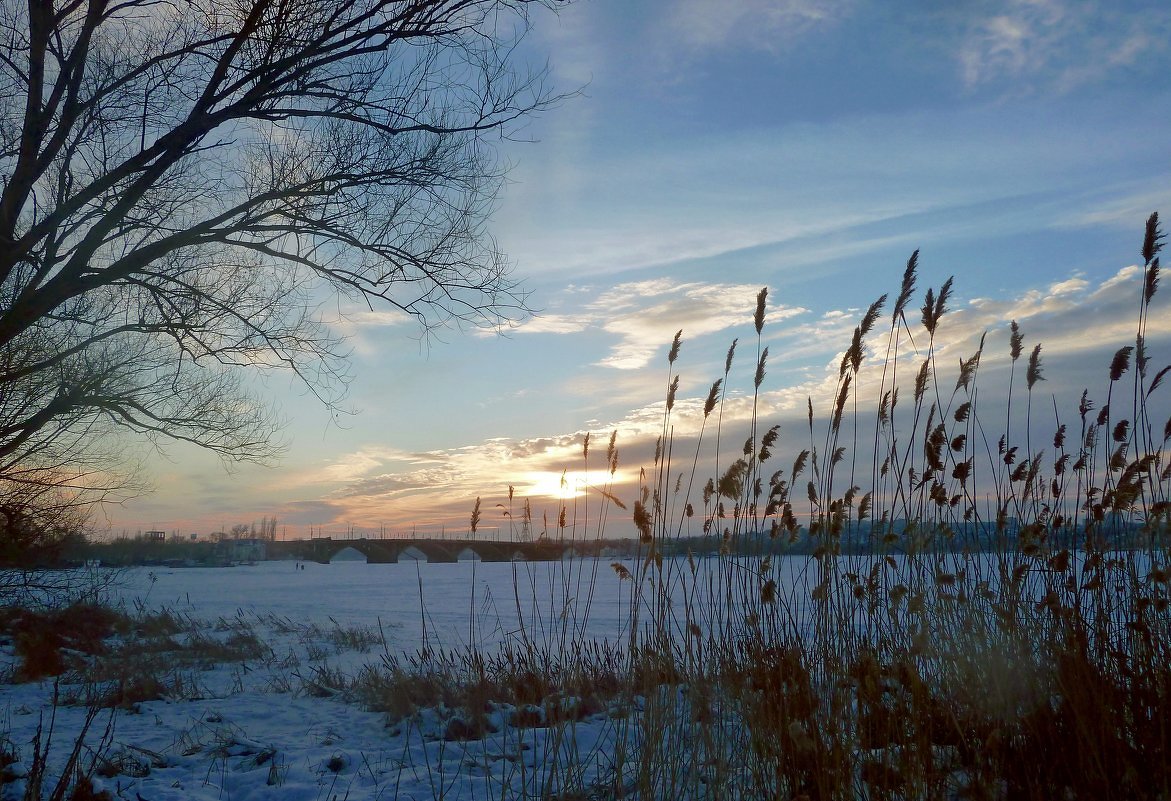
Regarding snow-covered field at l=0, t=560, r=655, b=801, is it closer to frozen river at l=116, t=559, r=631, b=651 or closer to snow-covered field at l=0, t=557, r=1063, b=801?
snow-covered field at l=0, t=557, r=1063, b=801

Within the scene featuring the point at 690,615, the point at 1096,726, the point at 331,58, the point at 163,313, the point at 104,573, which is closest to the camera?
the point at 1096,726

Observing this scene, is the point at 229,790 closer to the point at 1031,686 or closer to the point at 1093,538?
the point at 1031,686

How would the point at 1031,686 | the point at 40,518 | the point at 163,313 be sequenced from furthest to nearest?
the point at 40,518
the point at 163,313
the point at 1031,686

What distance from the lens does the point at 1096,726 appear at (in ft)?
8.32

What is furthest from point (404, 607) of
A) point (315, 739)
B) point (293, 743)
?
point (293, 743)

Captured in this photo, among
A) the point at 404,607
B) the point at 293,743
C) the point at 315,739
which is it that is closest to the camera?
the point at 293,743

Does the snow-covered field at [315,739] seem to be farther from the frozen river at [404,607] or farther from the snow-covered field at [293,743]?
the frozen river at [404,607]

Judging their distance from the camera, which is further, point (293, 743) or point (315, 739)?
point (315, 739)

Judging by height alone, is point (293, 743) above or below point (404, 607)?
above

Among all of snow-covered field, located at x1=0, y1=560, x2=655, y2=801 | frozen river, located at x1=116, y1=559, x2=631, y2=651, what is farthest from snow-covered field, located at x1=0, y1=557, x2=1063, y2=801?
frozen river, located at x1=116, y1=559, x2=631, y2=651

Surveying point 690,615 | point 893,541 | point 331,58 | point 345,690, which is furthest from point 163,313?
point 893,541

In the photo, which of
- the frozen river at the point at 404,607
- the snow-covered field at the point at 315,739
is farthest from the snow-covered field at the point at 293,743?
the frozen river at the point at 404,607

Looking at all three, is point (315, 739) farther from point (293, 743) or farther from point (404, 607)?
point (404, 607)

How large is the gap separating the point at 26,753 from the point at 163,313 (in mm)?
4839
